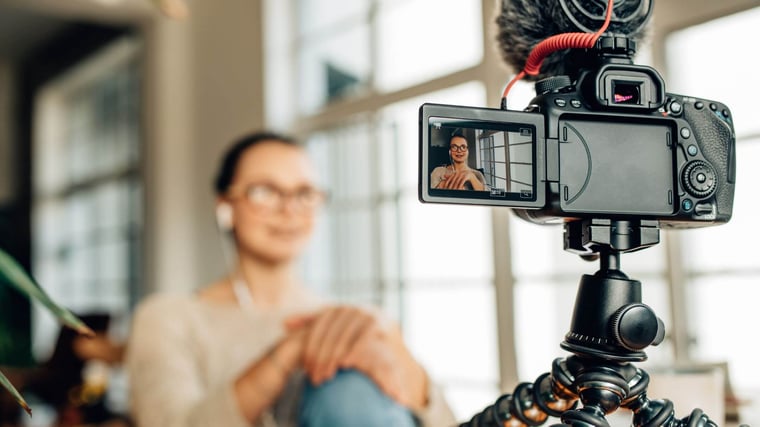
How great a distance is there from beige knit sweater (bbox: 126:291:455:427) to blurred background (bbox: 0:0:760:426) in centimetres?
44

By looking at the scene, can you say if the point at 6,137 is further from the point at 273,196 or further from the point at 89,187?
the point at 273,196

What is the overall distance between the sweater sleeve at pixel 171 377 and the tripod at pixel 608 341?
2.45 ft

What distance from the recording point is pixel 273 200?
160 cm

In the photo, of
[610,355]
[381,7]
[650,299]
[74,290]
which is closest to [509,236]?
[650,299]

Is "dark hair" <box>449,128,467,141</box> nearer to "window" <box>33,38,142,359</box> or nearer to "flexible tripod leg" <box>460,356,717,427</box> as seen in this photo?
"flexible tripod leg" <box>460,356,717,427</box>

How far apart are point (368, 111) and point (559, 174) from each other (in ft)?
5.42

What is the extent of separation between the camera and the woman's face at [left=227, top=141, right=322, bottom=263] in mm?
1594

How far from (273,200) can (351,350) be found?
58cm

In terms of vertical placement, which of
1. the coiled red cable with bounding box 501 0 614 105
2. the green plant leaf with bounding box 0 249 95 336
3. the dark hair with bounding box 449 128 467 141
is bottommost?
the green plant leaf with bounding box 0 249 95 336

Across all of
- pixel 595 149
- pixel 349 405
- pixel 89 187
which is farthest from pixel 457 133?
pixel 89 187

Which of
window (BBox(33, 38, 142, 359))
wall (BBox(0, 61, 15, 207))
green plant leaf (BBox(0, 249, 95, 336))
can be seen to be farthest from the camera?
wall (BBox(0, 61, 15, 207))

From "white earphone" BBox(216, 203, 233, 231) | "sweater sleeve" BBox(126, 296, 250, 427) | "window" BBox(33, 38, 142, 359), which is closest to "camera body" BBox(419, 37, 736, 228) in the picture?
"sweater sleeve" BBox(126, 296, 250, 427)

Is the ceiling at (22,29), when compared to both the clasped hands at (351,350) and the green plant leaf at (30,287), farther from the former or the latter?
the green plant leaf at (30,287)

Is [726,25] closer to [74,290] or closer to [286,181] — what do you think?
[286,181]
